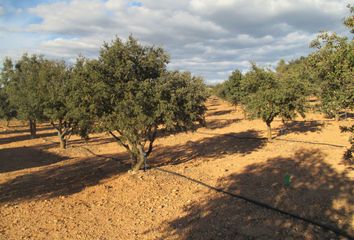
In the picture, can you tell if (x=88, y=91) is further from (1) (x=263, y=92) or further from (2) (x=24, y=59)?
(2) (x=24, y=59)

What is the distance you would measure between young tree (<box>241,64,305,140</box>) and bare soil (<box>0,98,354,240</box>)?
2.40 m

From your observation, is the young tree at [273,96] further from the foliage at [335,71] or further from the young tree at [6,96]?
the young tree at [6,96]

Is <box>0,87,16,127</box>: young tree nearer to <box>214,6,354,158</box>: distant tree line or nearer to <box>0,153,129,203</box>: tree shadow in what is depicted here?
<box>0,153,129,203</box>: tree shadow

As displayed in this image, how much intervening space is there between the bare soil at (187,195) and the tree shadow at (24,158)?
15.9 inches

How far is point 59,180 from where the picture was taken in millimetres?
16766

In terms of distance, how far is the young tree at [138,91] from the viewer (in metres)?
14.8

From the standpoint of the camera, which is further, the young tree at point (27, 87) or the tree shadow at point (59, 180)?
the young tree at point (27, 87)

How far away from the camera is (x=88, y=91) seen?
15445mm

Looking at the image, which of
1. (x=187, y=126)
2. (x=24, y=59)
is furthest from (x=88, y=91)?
(x=24, y=59)

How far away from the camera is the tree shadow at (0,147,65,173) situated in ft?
73.6

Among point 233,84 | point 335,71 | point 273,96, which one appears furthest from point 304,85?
point 233,84

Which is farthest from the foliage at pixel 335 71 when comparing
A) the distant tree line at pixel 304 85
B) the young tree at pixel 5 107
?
the young tree at pixel 5 107

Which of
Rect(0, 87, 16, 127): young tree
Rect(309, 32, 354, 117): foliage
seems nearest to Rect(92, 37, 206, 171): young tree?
Rect(309, 32, 354, 117): foliage

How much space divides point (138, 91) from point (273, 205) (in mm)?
7527
